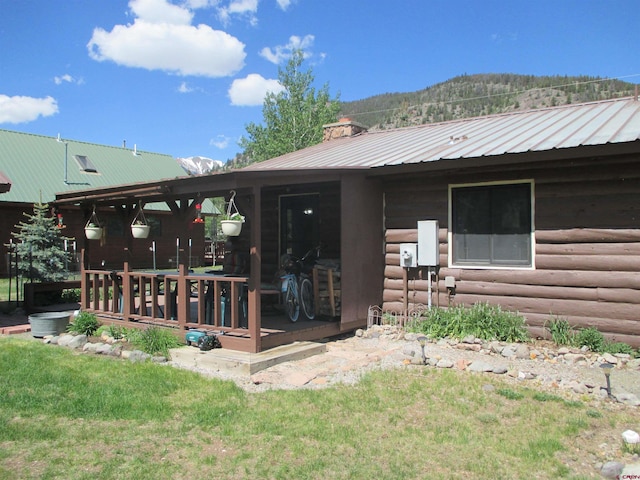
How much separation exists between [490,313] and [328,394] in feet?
11.4

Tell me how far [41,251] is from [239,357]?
347 inches

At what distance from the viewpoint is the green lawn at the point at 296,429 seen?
3541mm

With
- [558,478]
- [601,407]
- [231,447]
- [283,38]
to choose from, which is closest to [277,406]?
[231,447]

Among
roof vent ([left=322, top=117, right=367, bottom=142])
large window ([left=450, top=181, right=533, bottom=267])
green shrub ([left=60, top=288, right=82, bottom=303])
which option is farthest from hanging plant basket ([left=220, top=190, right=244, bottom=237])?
roof vent ([left=322, top=117, right=367, bottom=142])

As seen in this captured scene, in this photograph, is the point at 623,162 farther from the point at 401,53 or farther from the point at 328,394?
the point at 401,53

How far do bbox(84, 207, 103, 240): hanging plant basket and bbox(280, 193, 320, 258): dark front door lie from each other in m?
3.63

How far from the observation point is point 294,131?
3419cm

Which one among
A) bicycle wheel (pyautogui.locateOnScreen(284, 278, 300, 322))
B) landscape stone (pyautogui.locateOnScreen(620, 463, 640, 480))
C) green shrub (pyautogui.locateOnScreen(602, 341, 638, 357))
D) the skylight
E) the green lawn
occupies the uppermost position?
the skylight

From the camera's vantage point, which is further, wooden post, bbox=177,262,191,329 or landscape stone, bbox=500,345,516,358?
wooden post, bbox=177,262,191,329

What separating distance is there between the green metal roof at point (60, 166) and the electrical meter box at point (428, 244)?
49.4 feet

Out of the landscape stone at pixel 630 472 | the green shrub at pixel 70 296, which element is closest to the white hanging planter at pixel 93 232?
the green shrub at pixel 70 296

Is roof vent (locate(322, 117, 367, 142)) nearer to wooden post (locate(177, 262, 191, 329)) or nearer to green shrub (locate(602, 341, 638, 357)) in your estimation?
wooden post (locate(177, 262, 191, 329))

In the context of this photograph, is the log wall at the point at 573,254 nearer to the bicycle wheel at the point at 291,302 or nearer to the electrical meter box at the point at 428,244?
the electrical meter box at the point at 428,244

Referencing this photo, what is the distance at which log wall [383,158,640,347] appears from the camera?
681cm
